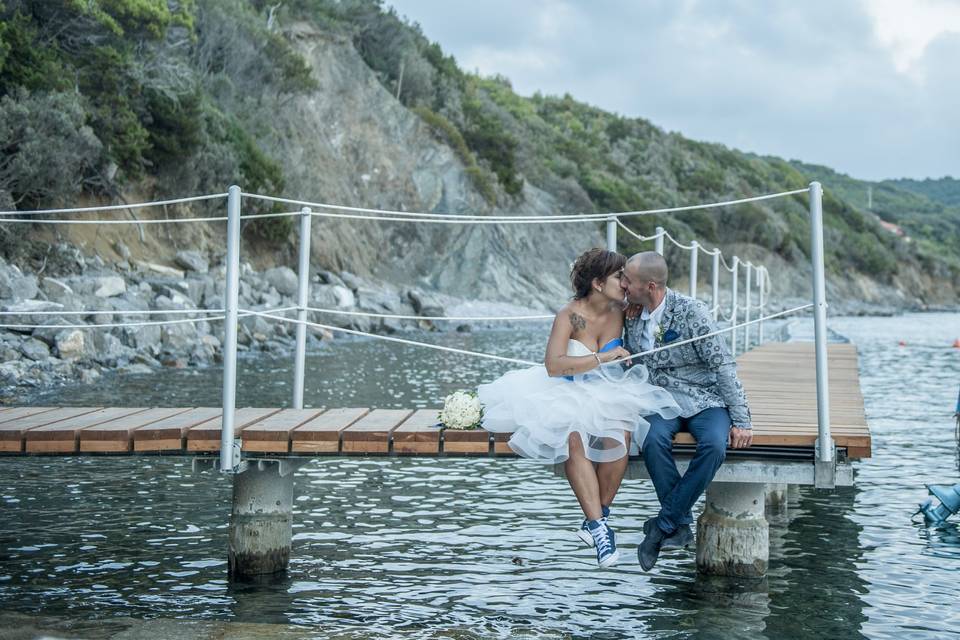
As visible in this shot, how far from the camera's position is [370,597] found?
637 centimetres

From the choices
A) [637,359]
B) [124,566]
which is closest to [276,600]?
[124,566]

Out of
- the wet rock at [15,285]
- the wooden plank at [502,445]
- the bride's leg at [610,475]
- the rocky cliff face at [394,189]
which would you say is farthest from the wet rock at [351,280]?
the bride's leg at [610,475]

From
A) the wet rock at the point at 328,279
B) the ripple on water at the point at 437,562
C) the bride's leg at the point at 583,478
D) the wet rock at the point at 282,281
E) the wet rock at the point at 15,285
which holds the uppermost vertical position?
the wet rock at the point at 328,279

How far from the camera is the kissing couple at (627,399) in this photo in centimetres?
577

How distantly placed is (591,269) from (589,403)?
81 cm

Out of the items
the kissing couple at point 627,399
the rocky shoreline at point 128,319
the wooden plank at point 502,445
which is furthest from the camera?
the rocky shoreline at point 128,319

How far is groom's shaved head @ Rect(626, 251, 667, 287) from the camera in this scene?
5922 millimetres

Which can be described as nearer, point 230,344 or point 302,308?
point 230,344

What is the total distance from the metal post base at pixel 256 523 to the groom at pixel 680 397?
7.96ft

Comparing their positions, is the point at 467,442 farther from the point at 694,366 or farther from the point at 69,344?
the point at 69,344

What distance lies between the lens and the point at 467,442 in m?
6.20

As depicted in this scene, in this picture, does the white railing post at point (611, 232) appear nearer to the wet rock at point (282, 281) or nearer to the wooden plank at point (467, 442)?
the wooden plank at point (467, 442)

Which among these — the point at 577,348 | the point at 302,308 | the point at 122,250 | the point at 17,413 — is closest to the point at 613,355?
the point at 577,348

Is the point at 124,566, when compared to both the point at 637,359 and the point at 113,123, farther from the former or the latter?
the point at 113,123
